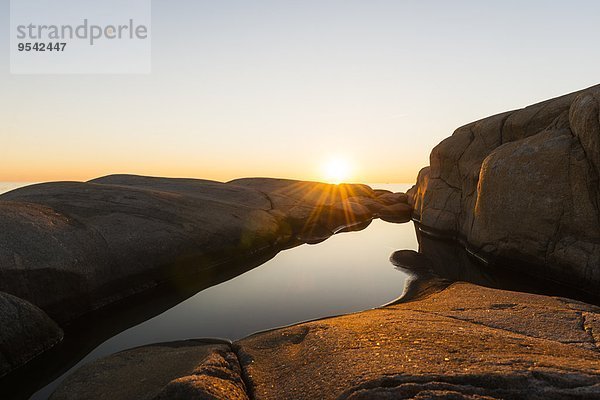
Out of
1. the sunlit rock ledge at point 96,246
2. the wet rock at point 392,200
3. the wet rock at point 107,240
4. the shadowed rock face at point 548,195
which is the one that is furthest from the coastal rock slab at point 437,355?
the wet rock at point 392,200

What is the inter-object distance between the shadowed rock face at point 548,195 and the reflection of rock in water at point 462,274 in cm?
30

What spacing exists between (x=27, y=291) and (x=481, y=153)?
16712mm

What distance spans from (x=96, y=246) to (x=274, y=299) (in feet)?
14.8

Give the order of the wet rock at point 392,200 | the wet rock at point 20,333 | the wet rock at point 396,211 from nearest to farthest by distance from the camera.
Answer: the wet rock at point 20,333 < the wet rock at point 396,211 < the wet rock at point 392,200

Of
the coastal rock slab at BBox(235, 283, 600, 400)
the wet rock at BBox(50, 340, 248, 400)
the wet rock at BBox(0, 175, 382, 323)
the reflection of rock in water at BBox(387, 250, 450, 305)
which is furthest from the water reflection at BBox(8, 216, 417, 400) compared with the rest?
the coastal rock slab at BBox(235, 283, 600, 400)

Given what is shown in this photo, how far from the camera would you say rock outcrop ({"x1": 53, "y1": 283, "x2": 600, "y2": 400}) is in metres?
3.06

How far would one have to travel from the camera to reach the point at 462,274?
405 inches

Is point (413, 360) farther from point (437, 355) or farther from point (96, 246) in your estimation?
point (96, 246)

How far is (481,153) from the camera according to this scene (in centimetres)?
1588

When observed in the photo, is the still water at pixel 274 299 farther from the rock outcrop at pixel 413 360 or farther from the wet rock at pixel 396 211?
the wet rock at pixel 396 211

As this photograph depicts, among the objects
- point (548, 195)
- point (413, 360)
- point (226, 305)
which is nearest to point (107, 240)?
point (226, 305)

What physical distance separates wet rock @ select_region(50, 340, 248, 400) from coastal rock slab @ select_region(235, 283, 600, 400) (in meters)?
0.30

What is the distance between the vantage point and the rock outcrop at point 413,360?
306 cm

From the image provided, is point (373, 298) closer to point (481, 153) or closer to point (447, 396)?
point (447, 396)
